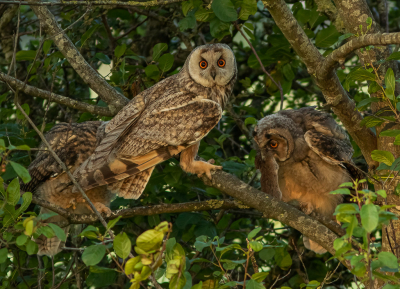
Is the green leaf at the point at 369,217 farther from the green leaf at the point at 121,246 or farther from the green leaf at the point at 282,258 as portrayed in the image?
the green leaf at the point at 282,258

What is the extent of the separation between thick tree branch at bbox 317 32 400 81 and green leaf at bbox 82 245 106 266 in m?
1.47

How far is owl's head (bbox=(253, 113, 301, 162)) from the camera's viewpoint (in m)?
3.48

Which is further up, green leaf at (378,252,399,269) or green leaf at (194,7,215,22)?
green leaf at (194,7,215,22)

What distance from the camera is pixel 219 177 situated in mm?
3021

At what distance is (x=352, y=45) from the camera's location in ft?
7.16

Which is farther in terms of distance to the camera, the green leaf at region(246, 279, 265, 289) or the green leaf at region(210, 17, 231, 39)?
the green leaf at region(210, 17, 231, 39)

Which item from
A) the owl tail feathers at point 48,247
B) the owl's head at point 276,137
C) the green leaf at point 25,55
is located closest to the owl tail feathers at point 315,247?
the owl's head at point 276,137

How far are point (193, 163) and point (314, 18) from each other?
1610 mm

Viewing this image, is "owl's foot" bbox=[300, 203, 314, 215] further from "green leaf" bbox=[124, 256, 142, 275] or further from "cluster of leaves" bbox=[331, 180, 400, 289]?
"green leaf" bbox=[124, 256, 142, 275]

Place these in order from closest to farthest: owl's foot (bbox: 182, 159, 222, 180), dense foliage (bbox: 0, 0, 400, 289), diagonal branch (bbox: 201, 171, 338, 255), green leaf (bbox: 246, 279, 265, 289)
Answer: green leaf (bbox: 246, 279, 265, 289) → dense foliage (bbox: 0, 0, 400, 289) → diagonal branch (bbox: 201, 171, 338, 255) → owl's foot (bbox: 182, 159, 222, 180)

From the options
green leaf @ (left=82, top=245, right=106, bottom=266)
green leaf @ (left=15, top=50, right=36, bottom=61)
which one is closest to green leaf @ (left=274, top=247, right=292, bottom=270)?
green leaf @ (left=82, top=245, right=106, bottom=266)

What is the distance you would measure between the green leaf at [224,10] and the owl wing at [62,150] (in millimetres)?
1507

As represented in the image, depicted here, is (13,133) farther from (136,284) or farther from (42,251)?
(136,284)

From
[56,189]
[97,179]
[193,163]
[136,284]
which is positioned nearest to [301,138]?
[193,163]
